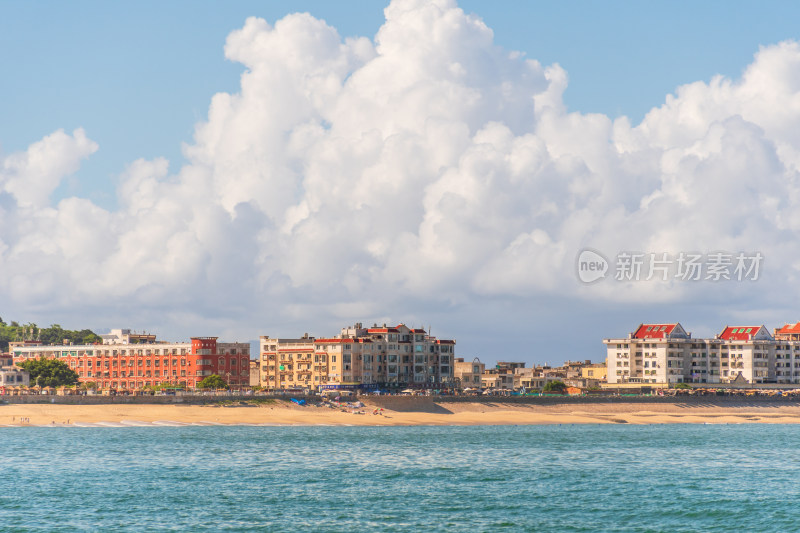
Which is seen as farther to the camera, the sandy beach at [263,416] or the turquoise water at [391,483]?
the sandy beach at [263,416]

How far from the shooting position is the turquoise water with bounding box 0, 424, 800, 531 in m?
67.0

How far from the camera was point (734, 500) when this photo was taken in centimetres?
7744

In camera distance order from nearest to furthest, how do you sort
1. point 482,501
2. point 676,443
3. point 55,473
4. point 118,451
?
point 482,501 < point 55,473 < point 118,451 < point 676,443

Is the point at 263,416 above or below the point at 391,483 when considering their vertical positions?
below

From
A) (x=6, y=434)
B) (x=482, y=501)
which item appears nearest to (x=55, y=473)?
(x=482, y=501)

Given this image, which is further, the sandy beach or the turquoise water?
the sandy beach

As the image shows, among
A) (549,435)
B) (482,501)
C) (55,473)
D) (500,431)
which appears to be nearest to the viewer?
(482,501)

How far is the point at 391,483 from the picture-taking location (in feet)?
282

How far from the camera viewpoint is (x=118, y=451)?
11500 cm

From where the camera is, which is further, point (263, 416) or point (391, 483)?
point (263, 416)

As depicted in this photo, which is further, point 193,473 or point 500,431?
point 500,431

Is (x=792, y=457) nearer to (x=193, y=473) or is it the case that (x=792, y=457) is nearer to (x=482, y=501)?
(x=482, y=501)

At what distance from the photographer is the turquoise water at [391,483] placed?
2638 inches

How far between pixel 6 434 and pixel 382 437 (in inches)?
2176
